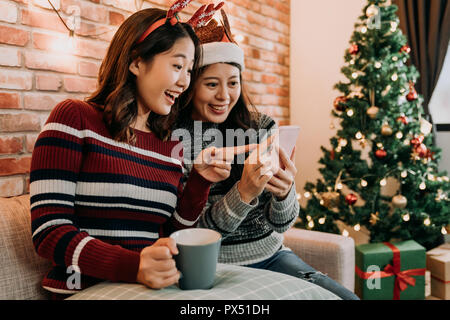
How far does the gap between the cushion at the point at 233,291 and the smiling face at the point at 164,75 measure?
47 centimetres

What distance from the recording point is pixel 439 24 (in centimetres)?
259

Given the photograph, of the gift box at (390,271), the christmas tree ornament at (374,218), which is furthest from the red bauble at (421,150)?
the gift box at (390,271)

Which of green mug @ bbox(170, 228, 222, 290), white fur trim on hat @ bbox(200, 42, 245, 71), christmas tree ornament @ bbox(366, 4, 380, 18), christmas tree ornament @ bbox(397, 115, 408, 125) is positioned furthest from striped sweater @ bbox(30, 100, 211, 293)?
christmas tree ornament @ bbox(366, 4, 380, 18)

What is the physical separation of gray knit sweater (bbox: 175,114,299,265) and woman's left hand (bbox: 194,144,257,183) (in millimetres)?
145

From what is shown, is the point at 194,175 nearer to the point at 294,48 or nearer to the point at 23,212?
the point at 23,212

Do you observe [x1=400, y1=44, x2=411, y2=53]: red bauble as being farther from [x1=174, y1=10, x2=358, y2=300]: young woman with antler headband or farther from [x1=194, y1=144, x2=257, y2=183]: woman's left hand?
[x1=194, y1=144, x2=257, y2=183]: woman's left hand

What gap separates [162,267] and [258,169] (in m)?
0.44

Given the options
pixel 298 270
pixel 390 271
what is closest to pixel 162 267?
pixel 298 270

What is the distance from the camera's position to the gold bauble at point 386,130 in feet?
7.06

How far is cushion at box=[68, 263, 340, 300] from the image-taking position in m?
0.68

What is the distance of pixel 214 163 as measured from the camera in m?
0.98

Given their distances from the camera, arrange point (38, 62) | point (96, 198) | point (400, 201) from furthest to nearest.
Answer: point (400, 201) → point (38, 62) → point (96, 198)

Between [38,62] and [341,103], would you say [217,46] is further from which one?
[341,103]
